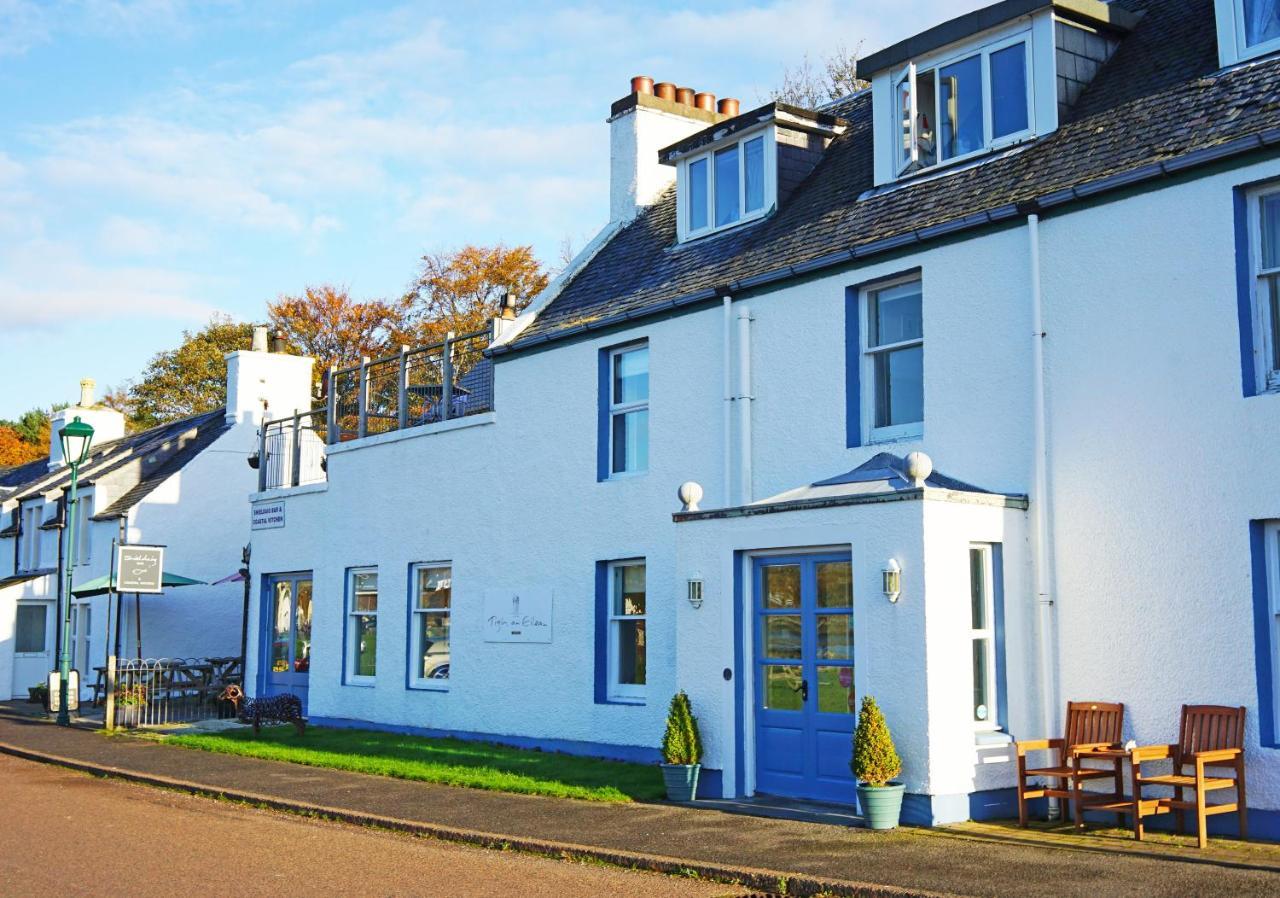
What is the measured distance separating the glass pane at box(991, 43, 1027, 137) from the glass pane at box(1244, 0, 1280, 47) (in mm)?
2190

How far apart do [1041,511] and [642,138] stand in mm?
10210

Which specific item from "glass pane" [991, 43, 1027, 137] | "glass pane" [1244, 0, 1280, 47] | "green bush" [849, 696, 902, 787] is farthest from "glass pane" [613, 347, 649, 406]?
"glass pane" [1244, 0, 1280, 47]

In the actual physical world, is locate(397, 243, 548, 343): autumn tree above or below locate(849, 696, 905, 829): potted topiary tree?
above

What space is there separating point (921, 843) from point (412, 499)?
11890mm

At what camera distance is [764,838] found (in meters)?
11.1

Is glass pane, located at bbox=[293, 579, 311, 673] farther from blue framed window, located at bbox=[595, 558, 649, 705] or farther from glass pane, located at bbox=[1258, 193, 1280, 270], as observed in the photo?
glass pane, located at bbox=[1258, 193, 1280, 270]

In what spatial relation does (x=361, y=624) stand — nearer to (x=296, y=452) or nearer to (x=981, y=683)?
(x=296, y=452)

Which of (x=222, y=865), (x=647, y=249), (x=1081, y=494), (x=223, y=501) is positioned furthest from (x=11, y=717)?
(x=1081, y=494)

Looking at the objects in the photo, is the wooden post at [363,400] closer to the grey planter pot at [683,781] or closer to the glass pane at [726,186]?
the glass pane at [726,186]

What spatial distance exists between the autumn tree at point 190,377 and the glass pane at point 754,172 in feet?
111

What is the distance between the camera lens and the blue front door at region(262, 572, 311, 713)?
24000 mm

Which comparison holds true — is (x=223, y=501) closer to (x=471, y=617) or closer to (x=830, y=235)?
(x=471, y=617)

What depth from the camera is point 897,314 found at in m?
14.4

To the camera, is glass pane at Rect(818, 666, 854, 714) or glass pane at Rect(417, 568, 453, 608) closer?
glass pane at Rect(818, 666, 854, 714)
